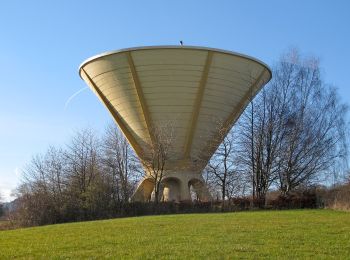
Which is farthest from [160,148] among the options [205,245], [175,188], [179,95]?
[205,245]

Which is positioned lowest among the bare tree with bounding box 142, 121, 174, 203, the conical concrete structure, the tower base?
the tower base

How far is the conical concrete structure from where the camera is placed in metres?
30.9

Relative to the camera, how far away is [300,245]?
8680 millimetres

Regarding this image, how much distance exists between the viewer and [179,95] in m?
32.0

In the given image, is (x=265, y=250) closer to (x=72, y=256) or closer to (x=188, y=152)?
(x=72, y=256)

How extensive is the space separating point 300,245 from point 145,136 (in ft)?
86.1

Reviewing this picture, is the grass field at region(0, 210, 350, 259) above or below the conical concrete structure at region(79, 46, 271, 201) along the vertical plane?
below

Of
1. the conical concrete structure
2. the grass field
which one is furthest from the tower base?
the grass field

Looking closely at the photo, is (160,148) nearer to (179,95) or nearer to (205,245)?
(179,95)

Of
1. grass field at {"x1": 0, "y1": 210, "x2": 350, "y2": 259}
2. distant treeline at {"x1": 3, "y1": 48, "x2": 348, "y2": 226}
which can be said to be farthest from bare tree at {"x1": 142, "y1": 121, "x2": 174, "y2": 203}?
grass field at {"x1": 0, "y1": 210, "x2": 350, "y2": 259}

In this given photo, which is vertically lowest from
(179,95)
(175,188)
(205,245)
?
(205,245)

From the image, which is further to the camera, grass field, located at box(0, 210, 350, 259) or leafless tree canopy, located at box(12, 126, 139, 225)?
leafless tree canopy, located at box(12, 126, 139, 225)

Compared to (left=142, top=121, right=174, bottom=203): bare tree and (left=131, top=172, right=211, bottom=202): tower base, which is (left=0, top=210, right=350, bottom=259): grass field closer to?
(left=142, top=121, right=174, bottom=203): bare tree

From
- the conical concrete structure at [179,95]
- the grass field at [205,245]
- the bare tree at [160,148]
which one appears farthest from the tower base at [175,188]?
the grass field at [205,245]
